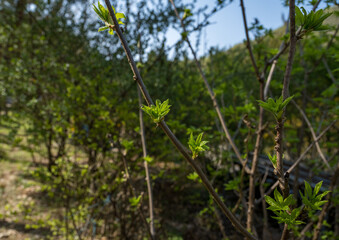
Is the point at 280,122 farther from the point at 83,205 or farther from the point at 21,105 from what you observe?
the point at 21,105

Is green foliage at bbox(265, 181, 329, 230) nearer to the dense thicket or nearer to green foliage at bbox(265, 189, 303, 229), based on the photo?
green foliage at bbox(265, 189, 303, 229)

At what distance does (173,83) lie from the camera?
3912 millimetres

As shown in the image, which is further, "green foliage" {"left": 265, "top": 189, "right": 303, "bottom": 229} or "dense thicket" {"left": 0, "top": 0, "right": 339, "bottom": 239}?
"dense thicket" {"left": 0, "top": 0, "right": 339, "bottom": 239}

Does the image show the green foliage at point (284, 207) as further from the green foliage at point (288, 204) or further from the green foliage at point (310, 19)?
the green foliage at point (310, 19)

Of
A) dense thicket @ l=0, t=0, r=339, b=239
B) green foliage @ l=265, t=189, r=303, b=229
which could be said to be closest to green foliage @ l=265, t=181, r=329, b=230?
green foliage @ l=265, t=189, r=303, b=229

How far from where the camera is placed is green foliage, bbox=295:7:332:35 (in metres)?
0.70

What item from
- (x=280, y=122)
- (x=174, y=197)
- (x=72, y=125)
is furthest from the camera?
(x=174, y=197)

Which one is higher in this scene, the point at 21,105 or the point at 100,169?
the point at 21,105

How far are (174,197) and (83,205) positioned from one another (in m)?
2.15

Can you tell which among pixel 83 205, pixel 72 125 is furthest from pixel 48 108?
Result: pixel 83 205

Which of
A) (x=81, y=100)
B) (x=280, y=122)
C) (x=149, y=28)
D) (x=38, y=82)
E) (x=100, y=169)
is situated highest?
(x=149, y=28)

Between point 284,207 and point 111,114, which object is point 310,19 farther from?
point 111,114

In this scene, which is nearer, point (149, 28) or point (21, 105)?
point (149, 28)

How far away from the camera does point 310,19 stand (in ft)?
2.36
